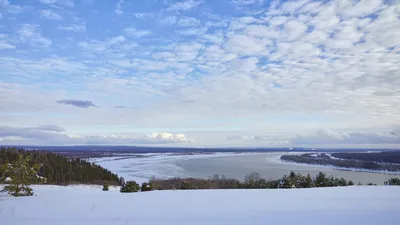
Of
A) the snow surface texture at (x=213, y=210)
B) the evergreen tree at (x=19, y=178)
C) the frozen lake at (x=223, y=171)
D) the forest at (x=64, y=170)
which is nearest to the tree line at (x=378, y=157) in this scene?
the frozen lake at (x=223, y=171)

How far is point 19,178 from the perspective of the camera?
11203mm

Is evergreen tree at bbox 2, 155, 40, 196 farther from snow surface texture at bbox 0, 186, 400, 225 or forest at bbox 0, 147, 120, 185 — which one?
forest at bbox 0, 147, 120, 185

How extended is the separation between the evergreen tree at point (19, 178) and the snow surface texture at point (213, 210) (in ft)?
6.72

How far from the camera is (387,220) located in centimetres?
625

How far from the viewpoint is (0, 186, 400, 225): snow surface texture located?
20.9 ft

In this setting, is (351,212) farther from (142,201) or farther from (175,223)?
(142,201)

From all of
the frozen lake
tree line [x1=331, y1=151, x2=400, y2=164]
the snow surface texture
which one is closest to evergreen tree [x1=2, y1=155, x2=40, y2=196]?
the snow surface texture

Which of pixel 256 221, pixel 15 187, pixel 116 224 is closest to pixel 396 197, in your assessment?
pixel 256 221

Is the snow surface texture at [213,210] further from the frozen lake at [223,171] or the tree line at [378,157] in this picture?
the tree line at [378,157]

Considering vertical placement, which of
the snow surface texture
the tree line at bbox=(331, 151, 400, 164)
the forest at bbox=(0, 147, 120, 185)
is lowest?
the tree line at bbox=(331, 151, 400, 164)

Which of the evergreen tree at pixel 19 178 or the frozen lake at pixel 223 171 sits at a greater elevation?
the evergreen tree at pixel 19 178

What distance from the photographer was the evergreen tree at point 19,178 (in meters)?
11.0

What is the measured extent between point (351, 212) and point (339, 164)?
3958 inches

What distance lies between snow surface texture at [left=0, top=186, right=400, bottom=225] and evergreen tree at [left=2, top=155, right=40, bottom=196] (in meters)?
2.05
